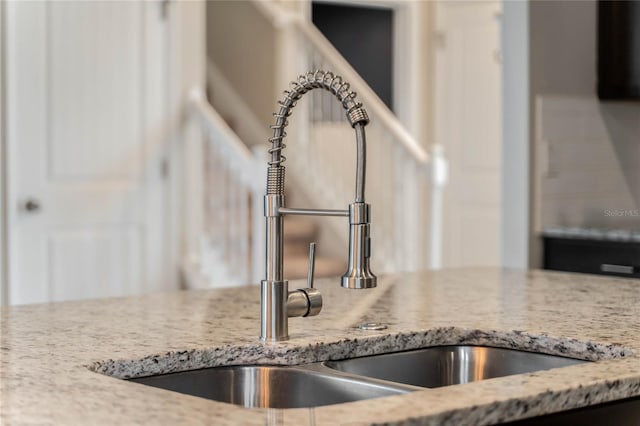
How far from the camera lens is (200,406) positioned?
1.11 metres

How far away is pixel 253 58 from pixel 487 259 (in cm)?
214

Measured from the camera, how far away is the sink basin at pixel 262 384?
143cm

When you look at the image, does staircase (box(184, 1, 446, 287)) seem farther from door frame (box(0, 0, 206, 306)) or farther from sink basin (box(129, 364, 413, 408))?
sink basin (box(129, 364, 413, 408))

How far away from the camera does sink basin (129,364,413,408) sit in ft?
4.70

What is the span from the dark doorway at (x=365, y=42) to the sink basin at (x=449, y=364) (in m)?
7.29

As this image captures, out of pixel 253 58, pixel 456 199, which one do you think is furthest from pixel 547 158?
pixel 253 58

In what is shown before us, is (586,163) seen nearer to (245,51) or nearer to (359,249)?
(359,249)

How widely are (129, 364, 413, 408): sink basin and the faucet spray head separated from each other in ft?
0.47

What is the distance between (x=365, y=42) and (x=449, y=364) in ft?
24.4

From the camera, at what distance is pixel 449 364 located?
1682 millimetres

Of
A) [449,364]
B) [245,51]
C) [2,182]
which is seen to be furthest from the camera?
[245,51]

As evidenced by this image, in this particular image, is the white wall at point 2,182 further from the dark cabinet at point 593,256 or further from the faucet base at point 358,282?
the faucet base at point 358,282

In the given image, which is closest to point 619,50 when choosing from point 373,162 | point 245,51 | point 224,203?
point 224,203

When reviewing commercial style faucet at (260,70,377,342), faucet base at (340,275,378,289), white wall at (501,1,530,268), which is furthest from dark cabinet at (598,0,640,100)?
faucet base at (340,275,378,289)
